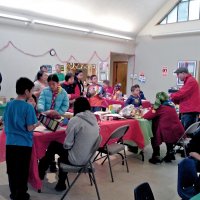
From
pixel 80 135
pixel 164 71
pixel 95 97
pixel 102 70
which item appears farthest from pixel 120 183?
pixel 164 71

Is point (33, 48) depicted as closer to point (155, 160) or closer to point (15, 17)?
point (15, 17)

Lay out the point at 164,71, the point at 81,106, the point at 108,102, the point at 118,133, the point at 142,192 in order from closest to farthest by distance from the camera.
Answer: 1. the point at 142,192
2. the point at 81,106
3. the point at 118,133
4. the point at 108,102
5. the point at 164,71

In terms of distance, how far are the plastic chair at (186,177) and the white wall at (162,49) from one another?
6429mm

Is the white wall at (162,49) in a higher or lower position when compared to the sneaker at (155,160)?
higher

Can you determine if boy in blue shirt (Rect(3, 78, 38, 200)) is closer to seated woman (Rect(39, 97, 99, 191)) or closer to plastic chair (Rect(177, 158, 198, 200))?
seated woman (Rect(39, 97, 99, 191))

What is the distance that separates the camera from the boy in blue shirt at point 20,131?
7.52ft

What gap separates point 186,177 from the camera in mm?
1943

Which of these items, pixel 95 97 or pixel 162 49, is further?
pixel 162 49

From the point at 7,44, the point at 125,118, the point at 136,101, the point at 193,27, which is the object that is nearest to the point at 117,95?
the point at 136,101

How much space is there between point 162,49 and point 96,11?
2.72 metres

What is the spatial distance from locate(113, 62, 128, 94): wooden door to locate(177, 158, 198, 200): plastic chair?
8340 mm

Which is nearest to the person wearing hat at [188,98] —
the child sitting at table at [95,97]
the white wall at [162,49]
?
the child sitting at table at [95,97]

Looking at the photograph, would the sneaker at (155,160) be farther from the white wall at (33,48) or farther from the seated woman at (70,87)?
the white wall at (33,48)

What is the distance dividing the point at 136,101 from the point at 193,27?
4604 mm
